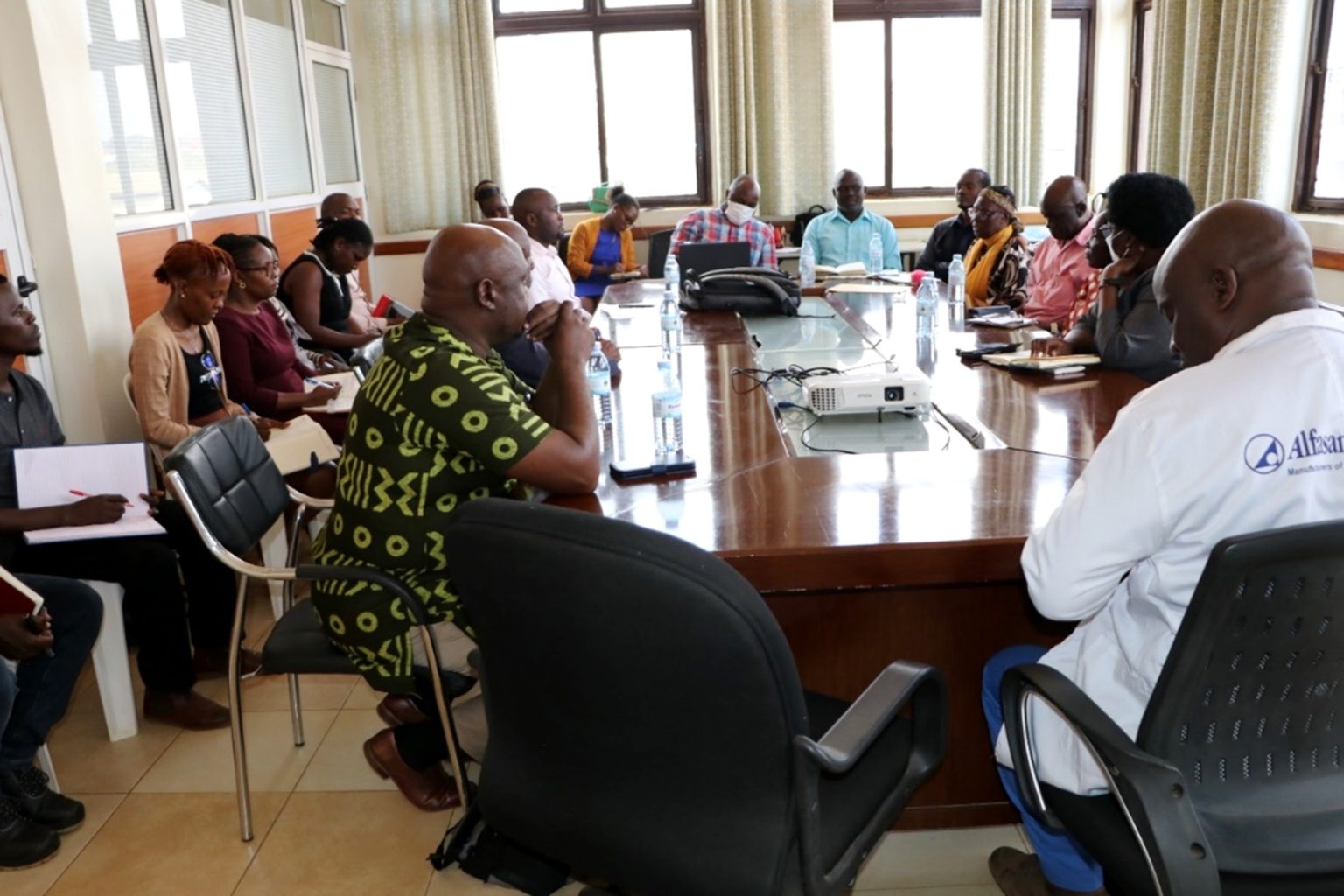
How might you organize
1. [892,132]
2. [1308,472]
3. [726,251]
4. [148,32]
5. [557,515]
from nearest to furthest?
[557,515] → [1308,472] → [148,32] → [726,251] → [892,132]

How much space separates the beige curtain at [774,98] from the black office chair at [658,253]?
3.67ft

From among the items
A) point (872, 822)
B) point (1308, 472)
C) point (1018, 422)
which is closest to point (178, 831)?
point (872, 822)

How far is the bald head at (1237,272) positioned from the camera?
1.37m

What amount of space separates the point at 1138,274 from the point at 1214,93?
3.42 metres

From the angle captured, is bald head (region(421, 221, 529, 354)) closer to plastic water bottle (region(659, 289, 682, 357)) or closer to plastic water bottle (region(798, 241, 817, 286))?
plastic water bottle (region(659, 289, 682, 357))

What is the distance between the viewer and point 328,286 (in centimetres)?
444

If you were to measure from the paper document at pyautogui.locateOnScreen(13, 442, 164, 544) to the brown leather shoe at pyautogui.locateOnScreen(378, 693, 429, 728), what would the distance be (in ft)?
2.17

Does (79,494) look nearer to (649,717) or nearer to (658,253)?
(649,717)

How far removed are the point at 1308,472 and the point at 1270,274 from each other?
0.28 meters

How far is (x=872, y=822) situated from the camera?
1.41 metres

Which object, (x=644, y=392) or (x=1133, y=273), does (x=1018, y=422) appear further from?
(x=644, y=392)

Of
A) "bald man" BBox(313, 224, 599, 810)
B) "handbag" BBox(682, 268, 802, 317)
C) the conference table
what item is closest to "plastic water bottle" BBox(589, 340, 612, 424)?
the conference table

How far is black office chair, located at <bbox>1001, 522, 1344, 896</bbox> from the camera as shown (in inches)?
45.0

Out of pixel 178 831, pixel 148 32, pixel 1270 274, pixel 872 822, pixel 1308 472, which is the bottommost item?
pixel 178 831
